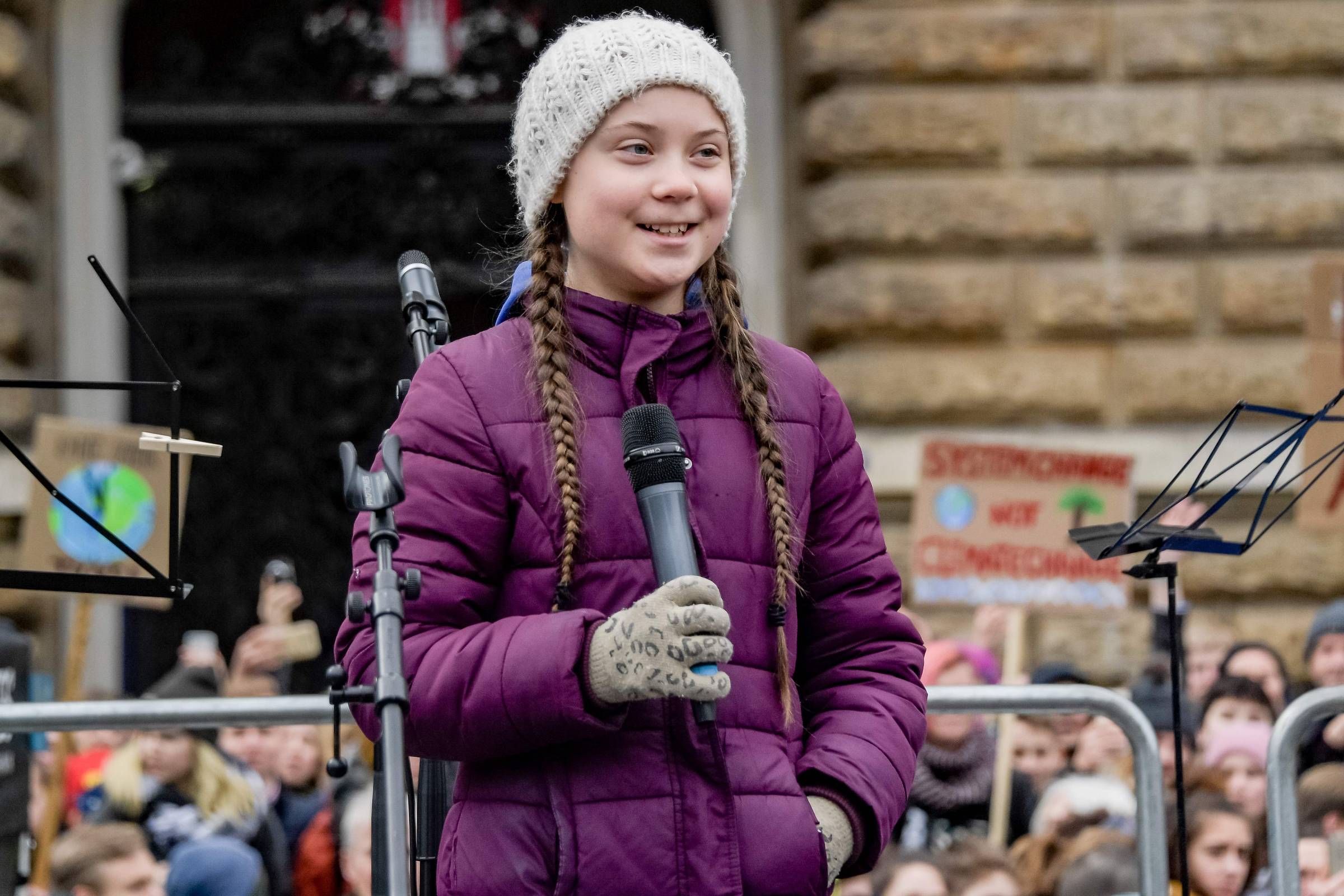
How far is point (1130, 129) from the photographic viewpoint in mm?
7078

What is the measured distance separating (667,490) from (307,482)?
5.93 metres

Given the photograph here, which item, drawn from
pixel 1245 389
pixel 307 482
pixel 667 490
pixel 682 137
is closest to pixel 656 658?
pixel 667 490

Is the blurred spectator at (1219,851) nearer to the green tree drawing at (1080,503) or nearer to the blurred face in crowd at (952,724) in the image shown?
the blurred face in crowd at (952,724)

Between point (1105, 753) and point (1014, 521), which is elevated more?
point (1014, 521)

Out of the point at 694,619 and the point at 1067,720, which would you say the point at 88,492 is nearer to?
the point at 1067,720

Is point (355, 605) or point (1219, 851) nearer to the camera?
point (355, 605)

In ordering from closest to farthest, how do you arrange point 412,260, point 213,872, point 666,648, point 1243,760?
point 666,648, point 412,260, point 213,872, point 1243,760

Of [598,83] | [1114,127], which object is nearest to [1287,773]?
[598,83]

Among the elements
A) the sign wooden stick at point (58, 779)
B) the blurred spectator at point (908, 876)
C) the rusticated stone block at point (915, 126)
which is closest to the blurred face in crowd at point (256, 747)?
the sign wooden stick at point (58, 779)

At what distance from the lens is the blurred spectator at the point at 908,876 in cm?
438

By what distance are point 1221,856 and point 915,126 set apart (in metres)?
3.33

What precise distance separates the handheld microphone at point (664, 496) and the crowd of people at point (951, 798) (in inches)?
83.0

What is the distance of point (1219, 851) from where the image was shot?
14.7 ft

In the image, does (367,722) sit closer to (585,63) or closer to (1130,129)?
(585,63)
